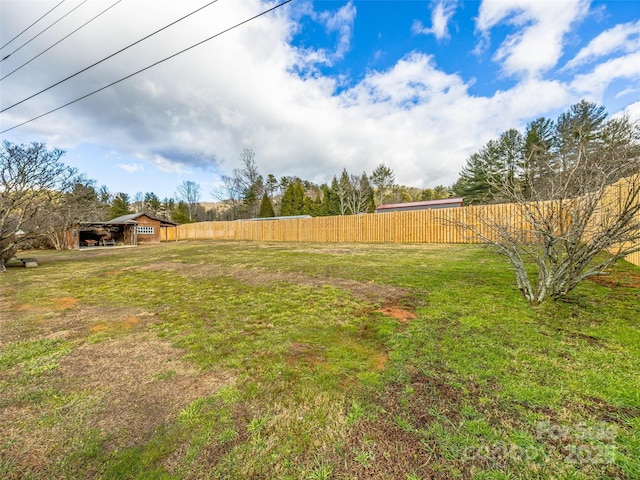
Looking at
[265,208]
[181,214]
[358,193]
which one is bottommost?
[181,214]

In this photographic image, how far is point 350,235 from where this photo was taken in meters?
16.5

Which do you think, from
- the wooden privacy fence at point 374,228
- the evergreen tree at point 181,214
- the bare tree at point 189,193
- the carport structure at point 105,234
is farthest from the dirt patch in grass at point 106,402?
the bare tree at point 189,193

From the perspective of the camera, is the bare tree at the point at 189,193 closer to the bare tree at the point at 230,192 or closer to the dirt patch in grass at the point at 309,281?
the bare tree at the point at 230,192

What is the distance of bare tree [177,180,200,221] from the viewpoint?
45.8 metres

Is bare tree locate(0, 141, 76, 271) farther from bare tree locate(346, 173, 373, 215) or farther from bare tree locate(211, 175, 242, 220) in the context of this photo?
bare tree locate(346, 173, 373, 215)

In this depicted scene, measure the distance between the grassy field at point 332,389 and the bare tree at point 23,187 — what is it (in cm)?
845

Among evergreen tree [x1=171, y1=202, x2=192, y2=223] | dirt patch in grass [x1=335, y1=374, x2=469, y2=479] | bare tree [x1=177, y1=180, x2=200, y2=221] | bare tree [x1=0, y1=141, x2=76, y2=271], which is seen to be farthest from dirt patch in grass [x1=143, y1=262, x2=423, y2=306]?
bare tree [x1=177, y1=180, x2=200, y2=221]

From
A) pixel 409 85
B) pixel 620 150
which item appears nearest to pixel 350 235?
pixel 409 85

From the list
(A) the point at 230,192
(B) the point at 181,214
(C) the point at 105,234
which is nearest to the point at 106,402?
(C) the point at 105,234

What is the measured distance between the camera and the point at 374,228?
15328 millimetres

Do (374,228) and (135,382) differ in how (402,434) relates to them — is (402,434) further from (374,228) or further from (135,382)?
(374,228)

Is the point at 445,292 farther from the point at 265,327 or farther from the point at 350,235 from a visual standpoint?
the point at 350,235

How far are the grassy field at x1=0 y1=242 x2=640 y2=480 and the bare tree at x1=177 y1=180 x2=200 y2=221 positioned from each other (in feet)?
156

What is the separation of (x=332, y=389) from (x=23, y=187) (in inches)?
564
